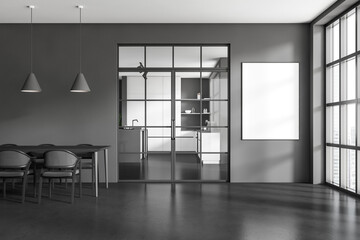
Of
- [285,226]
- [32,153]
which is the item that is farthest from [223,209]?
[32,153]

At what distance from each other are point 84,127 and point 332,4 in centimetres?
485

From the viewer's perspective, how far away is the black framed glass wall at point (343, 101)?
5.79 m

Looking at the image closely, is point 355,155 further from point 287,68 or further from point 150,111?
point 150,111

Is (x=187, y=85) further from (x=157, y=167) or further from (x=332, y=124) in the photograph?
(x=332, y=124)

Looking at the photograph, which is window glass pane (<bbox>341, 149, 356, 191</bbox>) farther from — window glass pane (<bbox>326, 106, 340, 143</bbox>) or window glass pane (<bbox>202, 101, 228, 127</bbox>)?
window glass pane (<bbox>202, 101, 228, 127</bbox>)

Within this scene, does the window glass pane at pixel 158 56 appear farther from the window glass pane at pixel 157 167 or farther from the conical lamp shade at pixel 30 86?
the conical lamp shade at pixel 30 86

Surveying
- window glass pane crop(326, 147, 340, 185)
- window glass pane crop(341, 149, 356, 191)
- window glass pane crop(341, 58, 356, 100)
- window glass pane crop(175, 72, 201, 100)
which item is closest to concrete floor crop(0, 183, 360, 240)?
window glass pane crop(341, 149, 356, 191)

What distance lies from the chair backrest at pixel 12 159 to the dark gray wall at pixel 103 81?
2006 mm

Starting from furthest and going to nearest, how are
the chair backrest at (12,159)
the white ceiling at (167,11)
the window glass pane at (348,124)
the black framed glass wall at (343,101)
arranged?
the white ceiling at (167,11)
the window glass pane at (348,124)
the black framed glass wall at (343,101)
the chair backrest at (12,159)

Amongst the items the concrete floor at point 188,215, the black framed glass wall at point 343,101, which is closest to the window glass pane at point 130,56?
the concrete floor at point 188,215

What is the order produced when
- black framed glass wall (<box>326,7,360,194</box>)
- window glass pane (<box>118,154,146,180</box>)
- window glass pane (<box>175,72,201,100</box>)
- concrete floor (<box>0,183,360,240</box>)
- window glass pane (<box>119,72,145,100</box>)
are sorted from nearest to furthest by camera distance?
1. concrete floor (<box>0,183,360,240</box>)
2. black framed glass wall (<box>326,7,360,194</box>)
3. window glass pane (<box>175,72,201,100</box>)
4. window glass pane (<box>119,72,145,100</box>)
5. window glass pane (<box>118,154,146,180</box>)

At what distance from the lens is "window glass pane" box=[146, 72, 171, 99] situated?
7.23 m

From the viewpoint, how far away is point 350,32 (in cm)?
600

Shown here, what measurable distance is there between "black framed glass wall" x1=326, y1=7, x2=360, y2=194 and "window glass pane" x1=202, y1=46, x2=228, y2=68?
188 cm
